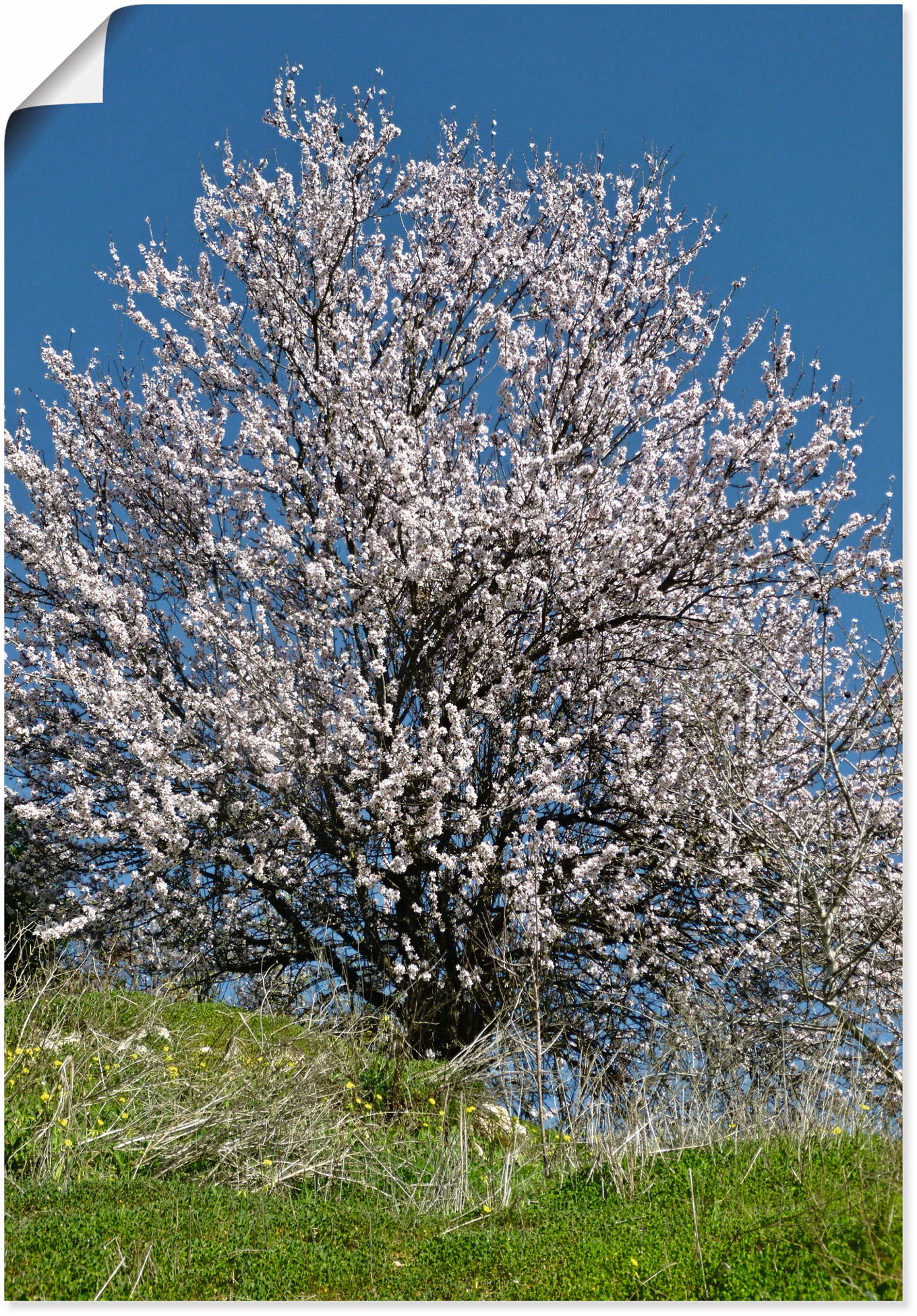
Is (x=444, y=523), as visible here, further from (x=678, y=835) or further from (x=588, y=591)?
(x=678, y=835)

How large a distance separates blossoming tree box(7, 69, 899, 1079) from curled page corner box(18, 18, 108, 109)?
2.26 meters

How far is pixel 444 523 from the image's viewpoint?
5.64 meters

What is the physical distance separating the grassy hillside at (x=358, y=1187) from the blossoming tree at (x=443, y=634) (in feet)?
2.64

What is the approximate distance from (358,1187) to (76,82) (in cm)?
455

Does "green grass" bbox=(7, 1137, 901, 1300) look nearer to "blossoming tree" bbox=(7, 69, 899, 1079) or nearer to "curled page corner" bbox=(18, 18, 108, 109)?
"blossoming tree" bbox=(7, 69, 899, 1079)

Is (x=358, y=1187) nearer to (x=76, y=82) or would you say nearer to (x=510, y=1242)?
(x=510, y=1242)

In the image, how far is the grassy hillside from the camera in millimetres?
3008

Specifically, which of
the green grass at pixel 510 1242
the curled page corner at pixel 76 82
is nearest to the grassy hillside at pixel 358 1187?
the green grass at pixel 510 1242

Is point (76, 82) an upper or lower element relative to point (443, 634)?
upper

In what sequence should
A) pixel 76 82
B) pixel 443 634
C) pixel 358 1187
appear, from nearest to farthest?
pixel 76 82 → pixel 358 1187 → pixel 443 634

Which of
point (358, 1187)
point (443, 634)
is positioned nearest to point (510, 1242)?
point (358, 1187)

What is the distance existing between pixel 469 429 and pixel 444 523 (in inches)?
35.0

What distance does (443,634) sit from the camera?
19.6ft

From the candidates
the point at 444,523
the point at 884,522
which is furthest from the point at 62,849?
the point at 884,522
